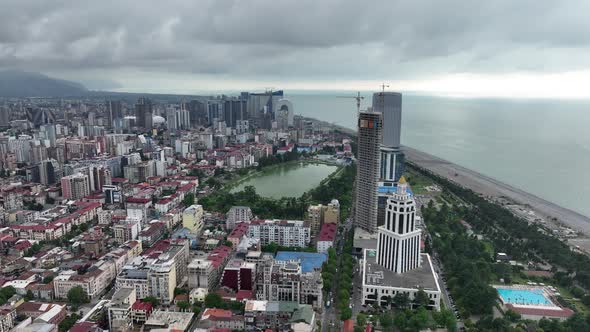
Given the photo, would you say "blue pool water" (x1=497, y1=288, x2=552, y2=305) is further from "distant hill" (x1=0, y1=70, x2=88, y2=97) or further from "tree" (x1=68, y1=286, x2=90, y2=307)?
"distant hill" (x1=0, y1=70, x2=88, y2=97)

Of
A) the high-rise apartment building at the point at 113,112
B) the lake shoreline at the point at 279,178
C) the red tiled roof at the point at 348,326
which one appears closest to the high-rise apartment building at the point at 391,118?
the lake shoreline at the point at 279,178

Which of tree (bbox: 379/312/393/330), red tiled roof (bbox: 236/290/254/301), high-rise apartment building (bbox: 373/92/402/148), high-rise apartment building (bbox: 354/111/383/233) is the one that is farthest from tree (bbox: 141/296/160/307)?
high-rise apartment building (bbox: 373/92/402/148)

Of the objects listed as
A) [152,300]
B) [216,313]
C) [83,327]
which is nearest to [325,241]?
[216,313]

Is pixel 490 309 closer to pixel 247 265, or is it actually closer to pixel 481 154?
pixel 247 265

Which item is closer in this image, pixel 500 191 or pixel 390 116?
pixel 390 116

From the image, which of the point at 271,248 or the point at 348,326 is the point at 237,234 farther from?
the point at 348,326

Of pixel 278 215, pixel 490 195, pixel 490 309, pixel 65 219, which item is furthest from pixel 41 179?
pixel 490 195

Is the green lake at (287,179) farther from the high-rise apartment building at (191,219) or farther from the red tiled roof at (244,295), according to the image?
→ the red tiled roof at (244,295)
